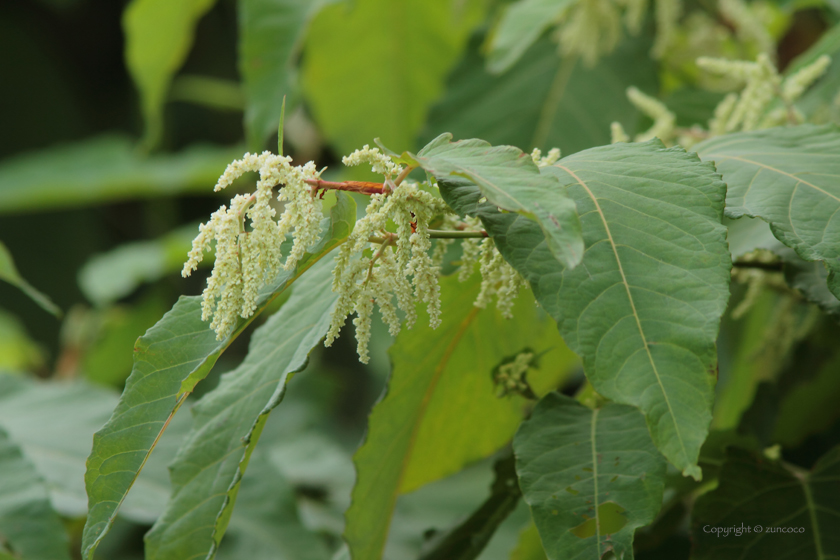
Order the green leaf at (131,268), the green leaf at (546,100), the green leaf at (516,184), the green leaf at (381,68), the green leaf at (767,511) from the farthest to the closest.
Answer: the green leaf at (131,268)
the green leaf at (381,68)
the green leaf at (546,100)
the green leaf at (767,511)
the green leaf at (516,184)

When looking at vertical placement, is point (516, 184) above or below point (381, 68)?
below

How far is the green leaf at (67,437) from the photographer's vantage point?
2.69 ft

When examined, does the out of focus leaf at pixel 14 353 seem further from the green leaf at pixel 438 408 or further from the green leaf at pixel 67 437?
the green leaf at pixel 438 408

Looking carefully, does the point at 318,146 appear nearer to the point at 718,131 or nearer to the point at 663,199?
the point at 718,131

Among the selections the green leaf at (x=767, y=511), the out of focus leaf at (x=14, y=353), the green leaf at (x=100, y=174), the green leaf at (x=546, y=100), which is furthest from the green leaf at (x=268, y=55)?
the out of focus leaf at (x=14, y=353)

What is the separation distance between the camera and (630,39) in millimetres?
1079

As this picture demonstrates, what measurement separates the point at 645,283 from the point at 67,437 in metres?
0.86

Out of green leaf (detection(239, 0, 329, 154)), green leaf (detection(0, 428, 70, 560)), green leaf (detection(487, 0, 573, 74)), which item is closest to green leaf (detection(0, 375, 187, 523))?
green leaf (detection(0, 428, 70, 560))

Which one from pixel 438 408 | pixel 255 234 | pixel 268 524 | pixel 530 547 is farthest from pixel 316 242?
pixel 268 524

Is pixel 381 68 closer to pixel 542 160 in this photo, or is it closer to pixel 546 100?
pixel 546 100

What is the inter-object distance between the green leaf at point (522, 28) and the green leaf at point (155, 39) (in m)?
0.59

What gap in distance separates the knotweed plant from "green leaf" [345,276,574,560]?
0.16m

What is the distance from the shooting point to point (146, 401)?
42 cm

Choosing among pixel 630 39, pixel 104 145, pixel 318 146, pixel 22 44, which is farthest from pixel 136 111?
pixel 630 39
